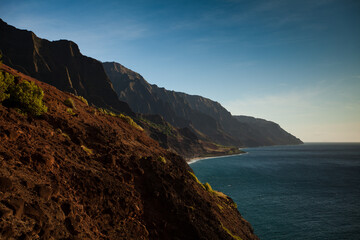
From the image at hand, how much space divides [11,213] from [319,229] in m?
57.2

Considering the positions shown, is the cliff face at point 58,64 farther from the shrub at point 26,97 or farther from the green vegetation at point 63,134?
the green vegetation at point 63,134

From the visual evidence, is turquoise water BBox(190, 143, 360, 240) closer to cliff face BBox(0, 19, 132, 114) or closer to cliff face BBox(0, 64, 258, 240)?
cliff face BBox(0, 64, 258, 240)

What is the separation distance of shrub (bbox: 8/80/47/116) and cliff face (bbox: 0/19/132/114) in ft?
450

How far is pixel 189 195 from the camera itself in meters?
21.0

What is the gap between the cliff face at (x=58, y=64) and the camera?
13275 cm

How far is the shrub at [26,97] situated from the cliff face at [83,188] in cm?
82

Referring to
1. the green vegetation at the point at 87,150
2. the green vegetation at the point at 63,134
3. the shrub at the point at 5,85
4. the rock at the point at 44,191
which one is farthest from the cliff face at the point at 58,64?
the rock at the point at 44,191

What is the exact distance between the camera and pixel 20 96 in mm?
15805

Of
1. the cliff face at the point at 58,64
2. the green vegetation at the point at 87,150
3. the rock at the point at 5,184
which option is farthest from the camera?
the cliff face at the point at 58,64

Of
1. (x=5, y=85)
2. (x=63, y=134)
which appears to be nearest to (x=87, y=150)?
(x=63, y=134)

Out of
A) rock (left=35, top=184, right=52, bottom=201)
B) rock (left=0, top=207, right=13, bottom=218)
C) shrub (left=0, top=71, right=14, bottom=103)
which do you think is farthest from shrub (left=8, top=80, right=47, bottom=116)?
rock (left=0, top=207, right=13, bottom=218)

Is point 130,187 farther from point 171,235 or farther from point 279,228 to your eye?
point 279,228

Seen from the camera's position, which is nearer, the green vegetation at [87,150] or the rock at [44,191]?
the rock at [44,191]

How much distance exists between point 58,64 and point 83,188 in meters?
171
